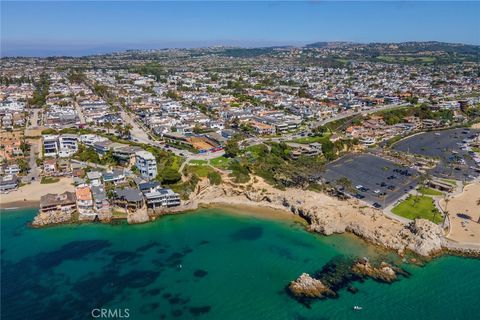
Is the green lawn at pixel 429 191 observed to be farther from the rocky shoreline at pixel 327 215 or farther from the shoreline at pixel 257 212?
the shoreline at pixel 257 212

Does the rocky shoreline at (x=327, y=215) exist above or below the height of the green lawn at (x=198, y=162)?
below

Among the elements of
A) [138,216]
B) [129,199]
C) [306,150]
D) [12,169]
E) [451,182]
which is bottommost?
[138,216]

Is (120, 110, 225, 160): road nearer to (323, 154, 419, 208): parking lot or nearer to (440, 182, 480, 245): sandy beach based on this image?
(323, 154, 419, 208): parking lot

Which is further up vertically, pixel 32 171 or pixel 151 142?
pixel 151 142

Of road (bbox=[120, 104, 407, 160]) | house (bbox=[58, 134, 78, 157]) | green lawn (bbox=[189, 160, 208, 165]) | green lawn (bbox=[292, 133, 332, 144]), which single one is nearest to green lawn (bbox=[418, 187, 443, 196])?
green lawn (bbox=[292, 133, 332, 144])

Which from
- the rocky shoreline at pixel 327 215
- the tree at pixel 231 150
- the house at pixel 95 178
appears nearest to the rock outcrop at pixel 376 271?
the rocky shoreline at pixel 327 215

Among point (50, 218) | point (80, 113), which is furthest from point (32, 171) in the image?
point (80, 113)

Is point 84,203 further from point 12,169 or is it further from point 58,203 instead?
point 12,169
